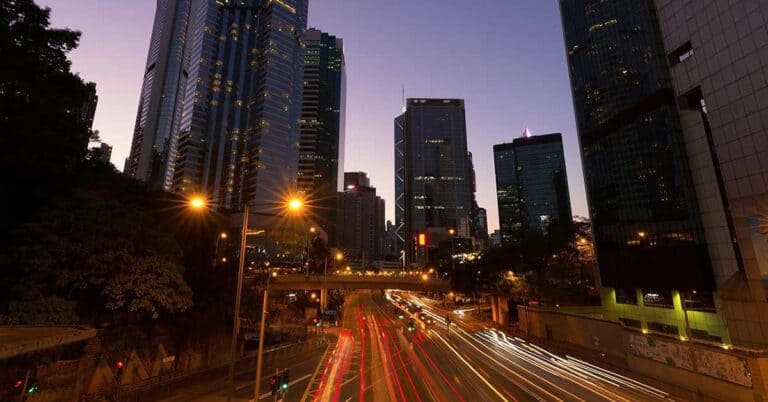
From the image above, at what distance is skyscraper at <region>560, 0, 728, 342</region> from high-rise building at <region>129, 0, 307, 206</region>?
136967 millimetres

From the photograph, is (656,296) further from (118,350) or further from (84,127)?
(84,127)

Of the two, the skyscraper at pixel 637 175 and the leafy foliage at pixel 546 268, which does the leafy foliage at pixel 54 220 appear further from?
the skyscraper at pixel 637 175

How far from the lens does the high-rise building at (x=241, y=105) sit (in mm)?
166500

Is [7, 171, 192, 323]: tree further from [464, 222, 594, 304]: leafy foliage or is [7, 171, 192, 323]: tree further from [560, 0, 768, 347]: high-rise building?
[464, 222, 594, 304]: leafy foliage

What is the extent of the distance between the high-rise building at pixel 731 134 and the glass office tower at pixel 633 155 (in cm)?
270

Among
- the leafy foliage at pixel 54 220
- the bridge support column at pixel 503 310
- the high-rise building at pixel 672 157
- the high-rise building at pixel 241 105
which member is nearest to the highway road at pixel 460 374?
the leafy foliage at pixel 54 220

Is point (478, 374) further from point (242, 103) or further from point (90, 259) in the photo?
point (242, 103)

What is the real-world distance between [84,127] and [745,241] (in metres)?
56.5

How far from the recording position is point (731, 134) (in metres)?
34.4

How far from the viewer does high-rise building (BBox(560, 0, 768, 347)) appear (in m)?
33.9

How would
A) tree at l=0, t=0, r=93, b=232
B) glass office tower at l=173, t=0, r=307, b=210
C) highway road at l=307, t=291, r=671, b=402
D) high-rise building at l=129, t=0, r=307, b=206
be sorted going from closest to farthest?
tree at l=0, t=0, r=93, b=232
highway road at l=307, t=291, r=671, b=402
glass office tower at l=173, t=0, r=307, b=210
high-rise building at l=129, t=0, r=307, b=206

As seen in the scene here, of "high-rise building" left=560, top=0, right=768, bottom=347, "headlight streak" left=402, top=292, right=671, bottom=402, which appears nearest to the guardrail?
"headlight streak" left=402, top=292, right=671, bottom=402

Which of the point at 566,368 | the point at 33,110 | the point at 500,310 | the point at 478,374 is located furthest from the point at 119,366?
the point at 500,310

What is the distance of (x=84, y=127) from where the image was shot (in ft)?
68.6
